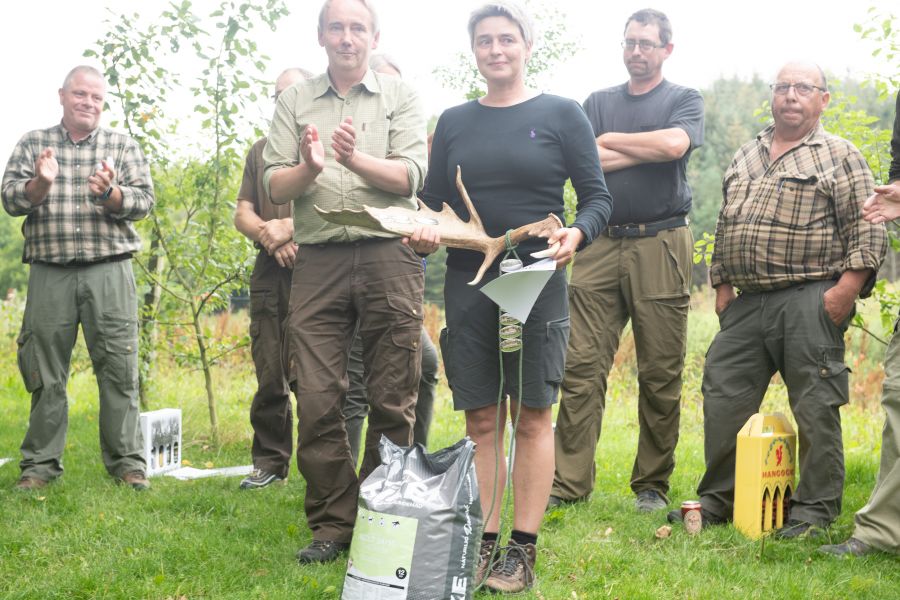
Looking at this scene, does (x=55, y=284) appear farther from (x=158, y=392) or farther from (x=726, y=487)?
(x=726, y=487)

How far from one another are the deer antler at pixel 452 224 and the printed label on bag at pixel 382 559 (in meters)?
0.84

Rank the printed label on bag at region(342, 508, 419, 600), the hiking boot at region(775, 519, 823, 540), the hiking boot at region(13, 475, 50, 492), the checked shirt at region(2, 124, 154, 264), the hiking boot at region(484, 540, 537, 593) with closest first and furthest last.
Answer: the printed label on bag at region(342, 508, 419, 600) → the hiking boot at region(484, 540, 537, 593) → the hiking boot at region(775, 519, 823, 540) → the hiking boot at region(13, 475, 50, 492) → the checked shirt at region(2, 124, 154, 264)

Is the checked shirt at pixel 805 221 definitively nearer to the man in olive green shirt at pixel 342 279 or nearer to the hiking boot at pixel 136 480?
the man in olive green shirt at pixel 342 279

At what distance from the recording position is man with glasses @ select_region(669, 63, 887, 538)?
409 cm

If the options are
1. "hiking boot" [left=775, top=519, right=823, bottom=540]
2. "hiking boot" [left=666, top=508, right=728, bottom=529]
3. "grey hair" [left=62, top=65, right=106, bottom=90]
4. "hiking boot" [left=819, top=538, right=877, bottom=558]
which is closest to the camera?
"hiking boot" [left=819, top=538, right=877, bottom=558]

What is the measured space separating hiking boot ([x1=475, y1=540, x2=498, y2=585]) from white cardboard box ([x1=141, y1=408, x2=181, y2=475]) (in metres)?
2.64

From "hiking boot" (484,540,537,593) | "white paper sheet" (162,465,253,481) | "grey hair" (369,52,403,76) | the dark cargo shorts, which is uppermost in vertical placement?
"grey hair" (369,52,403,76)

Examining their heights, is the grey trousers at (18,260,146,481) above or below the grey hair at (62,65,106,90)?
below

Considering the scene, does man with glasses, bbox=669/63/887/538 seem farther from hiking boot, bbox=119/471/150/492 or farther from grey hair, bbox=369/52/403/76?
hiking boot, bbox=119/471/150/492

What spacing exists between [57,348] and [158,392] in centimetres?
268

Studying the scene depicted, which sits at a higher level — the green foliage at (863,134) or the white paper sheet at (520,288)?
the green foliage at (863,134)

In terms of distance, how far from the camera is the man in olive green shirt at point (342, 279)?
12.3 ft

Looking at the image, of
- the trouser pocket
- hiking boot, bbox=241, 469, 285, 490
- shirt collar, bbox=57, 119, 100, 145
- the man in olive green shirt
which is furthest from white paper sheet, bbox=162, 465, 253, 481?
shirt collar, bbox=57, 119, 100, 145

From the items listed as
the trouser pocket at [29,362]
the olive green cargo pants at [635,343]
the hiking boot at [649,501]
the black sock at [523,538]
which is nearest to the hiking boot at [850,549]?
the hiking boot at [649,501]
